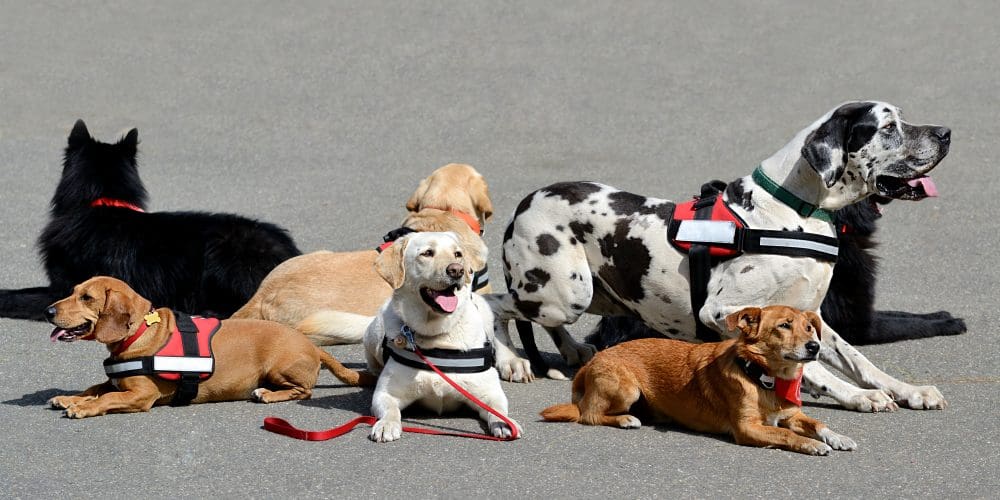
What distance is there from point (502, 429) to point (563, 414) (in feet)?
1.21

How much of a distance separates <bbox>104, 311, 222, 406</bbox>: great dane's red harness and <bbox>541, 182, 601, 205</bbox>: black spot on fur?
194 centimetres

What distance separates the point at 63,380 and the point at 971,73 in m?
9.86

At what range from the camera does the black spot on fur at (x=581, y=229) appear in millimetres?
6531

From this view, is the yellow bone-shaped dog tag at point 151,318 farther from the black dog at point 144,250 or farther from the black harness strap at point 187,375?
the black dog at point 144,250

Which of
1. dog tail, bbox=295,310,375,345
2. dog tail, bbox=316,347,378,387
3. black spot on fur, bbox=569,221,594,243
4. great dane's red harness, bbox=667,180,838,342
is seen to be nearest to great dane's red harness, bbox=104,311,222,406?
dog tail, bbox=316,347,378,387

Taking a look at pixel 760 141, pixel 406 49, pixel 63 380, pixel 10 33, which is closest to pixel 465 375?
pixel 63 380

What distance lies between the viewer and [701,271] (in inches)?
243

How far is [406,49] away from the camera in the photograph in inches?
548

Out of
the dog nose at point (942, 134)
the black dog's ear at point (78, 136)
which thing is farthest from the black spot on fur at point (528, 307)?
the black dog's ear at point (78, 136)

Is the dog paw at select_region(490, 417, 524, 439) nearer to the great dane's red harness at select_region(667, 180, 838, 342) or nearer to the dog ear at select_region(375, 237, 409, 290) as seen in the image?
the dog ear at select_region(375, 237, 409, 290)

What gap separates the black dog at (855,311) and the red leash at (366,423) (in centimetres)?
183

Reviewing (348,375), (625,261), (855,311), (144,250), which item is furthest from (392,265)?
(855,311)

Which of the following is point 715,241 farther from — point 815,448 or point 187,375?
point 187,375

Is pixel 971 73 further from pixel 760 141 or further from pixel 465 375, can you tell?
pixel 465 375
